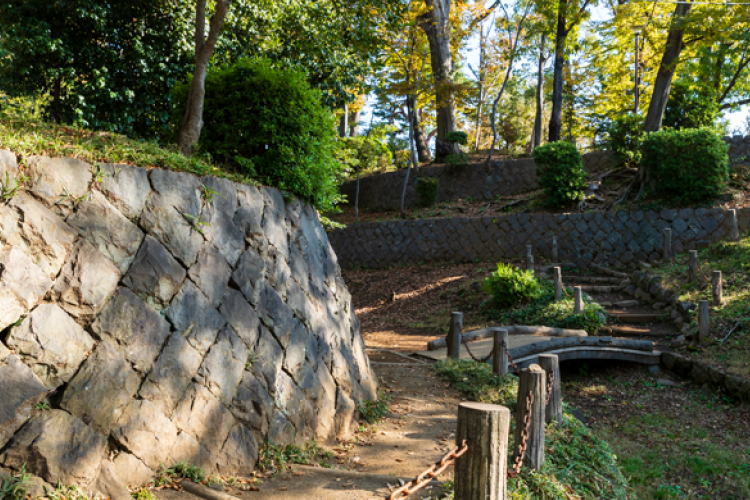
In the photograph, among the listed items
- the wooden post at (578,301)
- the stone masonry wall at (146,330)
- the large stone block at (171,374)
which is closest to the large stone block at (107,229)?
the stone masonry wall at (146,330)

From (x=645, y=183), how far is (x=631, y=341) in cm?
729

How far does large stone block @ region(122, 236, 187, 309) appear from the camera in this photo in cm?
362

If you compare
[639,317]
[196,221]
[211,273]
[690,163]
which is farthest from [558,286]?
[196,221]

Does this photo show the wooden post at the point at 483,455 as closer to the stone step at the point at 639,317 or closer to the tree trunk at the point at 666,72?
the stone step at the point at 639,317

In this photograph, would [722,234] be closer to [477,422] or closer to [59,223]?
[477,422]

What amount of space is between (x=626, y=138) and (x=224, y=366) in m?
16.2

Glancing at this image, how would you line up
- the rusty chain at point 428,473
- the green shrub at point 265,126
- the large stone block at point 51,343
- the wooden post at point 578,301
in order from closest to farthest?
the rusty chain at point 428,473
the large stone block at point 51,343
the green shrub at point 265,126
the wooden post at point 578,301

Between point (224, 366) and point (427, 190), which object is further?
point (427, 190)

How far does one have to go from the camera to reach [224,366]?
4051 mm

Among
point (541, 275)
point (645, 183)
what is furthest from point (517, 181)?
point (541, 275)

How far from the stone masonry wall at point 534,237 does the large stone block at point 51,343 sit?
44.7 ft

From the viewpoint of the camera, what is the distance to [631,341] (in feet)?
30.1

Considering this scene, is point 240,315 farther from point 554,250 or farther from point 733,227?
point 733,227

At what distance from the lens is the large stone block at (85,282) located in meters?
3.22
